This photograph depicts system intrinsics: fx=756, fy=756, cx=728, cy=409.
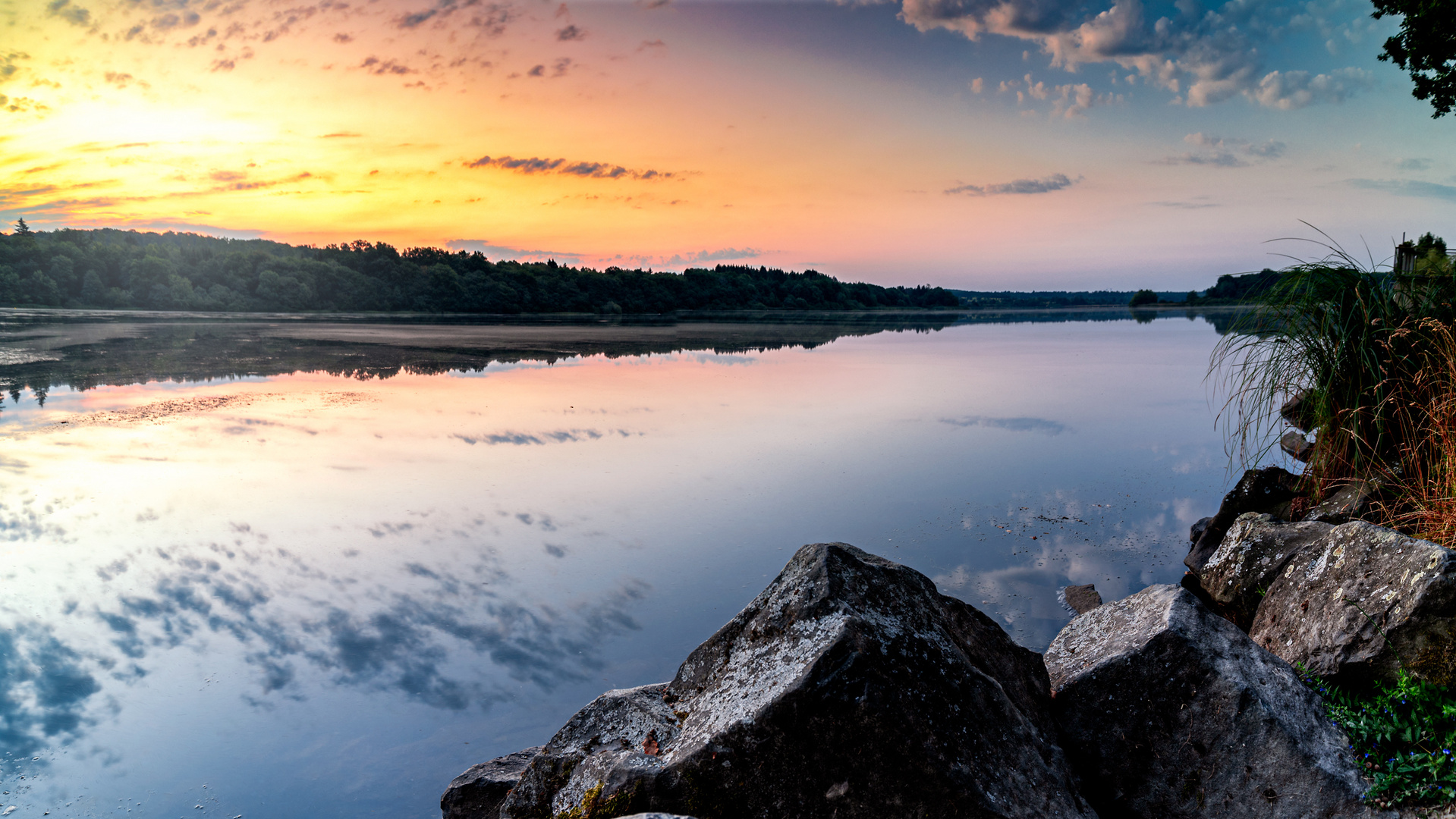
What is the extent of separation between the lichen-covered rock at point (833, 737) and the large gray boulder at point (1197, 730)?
32 centimetres

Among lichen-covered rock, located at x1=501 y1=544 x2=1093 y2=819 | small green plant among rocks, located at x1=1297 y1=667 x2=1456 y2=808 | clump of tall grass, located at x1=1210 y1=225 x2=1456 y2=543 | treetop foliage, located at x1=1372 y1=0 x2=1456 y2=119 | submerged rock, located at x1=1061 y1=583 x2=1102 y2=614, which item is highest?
treetop foliage, located at x1=1372 y1=0 x2=1456 y2=119

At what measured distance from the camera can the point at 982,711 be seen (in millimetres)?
3047

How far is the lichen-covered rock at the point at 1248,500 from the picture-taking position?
25.3ft

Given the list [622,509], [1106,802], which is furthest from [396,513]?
[1106,802]

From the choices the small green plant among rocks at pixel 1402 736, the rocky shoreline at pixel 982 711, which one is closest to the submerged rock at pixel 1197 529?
the rocky shoreline at pixel 982 711

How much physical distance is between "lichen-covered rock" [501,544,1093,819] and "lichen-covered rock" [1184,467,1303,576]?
5.43m

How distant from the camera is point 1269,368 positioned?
6.74 meters

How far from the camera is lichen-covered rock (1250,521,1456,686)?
11.5ft

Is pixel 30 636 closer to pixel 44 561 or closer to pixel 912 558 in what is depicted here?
pixel 44 561

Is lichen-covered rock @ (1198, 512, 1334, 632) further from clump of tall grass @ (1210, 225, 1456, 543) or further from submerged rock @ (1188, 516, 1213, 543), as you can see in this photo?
submerged rock @ (1188, 516, 1213, 543)

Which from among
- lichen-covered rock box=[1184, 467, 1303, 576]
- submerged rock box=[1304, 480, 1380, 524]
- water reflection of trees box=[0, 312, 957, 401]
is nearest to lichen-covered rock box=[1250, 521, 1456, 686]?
submerged rock box=[1304, 480, 1380, 524]

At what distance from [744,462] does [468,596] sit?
18.3ft

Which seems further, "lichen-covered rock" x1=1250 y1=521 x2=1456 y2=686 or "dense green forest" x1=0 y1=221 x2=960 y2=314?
"dense green forest" x1=0 y1=221 x2=960 y2=314

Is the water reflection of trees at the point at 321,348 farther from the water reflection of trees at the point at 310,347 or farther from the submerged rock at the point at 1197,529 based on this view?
the submerged rock at the point at 1197,529
